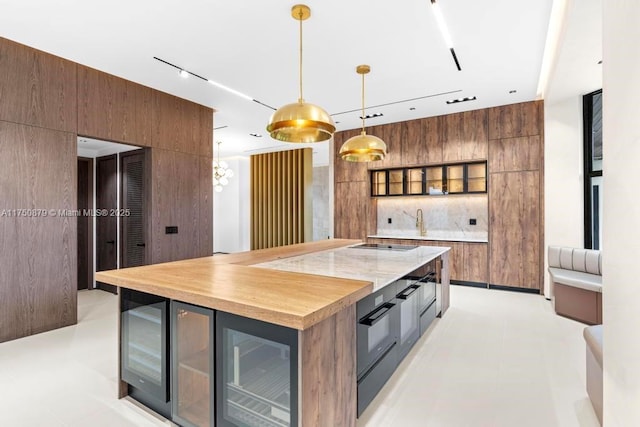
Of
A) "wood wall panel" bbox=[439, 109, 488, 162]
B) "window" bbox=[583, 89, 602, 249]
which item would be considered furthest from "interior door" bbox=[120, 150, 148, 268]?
"window" bbox=[583, 89, 602, 249]

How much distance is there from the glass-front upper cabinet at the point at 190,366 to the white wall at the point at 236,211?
8.18 m

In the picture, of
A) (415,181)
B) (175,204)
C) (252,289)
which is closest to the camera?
(252,289)

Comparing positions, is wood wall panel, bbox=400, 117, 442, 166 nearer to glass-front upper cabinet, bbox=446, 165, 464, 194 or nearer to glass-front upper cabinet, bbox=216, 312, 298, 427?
glass-front upper cabinet, bbox=446, 165, 464, 194

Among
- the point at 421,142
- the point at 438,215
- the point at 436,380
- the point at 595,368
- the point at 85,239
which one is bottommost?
the point at 436,380

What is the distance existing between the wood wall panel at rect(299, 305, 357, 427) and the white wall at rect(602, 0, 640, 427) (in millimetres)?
1075

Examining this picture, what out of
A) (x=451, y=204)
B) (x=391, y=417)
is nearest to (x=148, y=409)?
(x=391, y=417)

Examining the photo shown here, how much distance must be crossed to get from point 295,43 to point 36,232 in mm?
3536

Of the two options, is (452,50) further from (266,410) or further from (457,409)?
(266,410)

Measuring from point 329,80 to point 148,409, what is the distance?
4.07 meters

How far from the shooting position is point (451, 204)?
20.5ft

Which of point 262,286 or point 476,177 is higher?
point 476,177

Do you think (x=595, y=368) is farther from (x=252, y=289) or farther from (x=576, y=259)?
(x=576, y=259)

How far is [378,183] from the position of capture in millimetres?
6887

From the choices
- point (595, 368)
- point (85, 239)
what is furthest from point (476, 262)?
point (85, 239)
